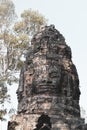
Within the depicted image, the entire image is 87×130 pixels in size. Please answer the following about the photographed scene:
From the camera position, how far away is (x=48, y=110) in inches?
599

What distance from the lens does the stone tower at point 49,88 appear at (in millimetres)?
14834

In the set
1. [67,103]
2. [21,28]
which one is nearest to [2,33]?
[21,28]

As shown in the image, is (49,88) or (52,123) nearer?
(52,123)

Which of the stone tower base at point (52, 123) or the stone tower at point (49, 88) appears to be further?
the stone tower at point (49, 88)

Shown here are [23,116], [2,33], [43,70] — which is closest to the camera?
[23,116]

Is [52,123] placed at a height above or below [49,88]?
below

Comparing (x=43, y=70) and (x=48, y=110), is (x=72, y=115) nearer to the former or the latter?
(x=48, y=110)

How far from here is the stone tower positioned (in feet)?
48.7

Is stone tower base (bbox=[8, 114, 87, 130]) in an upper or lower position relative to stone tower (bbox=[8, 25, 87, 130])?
lower

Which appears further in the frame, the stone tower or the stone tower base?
the stone tower

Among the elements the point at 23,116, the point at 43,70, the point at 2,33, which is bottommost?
the point at 23,116

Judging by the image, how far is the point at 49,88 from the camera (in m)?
15.8

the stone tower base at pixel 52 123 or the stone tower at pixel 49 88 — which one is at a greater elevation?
the stone tower at pixel 49 88

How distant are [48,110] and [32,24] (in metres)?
13.9
